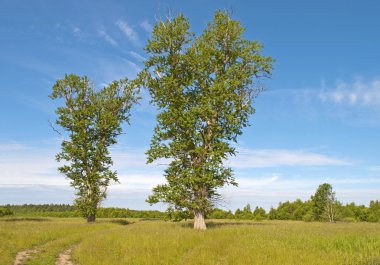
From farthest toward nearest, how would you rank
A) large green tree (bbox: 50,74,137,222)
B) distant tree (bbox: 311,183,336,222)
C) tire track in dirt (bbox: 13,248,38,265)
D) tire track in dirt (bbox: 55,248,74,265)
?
distant tree (bbox: 311,183,336,222) → large green tree (bbox: 50,74,137,222) → tire track in dirt (bbox: 13,248,38,265) → tire track in dirt (bbox: 55,248,74,265)

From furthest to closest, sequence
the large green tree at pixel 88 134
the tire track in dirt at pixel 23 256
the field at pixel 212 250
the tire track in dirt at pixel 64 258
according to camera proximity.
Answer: the large green tree at pixel 88 134 < the tire track in dirt at pixel 23 256 < the tire track in dirt at pixel 64 258 < the field at pixel 212 250

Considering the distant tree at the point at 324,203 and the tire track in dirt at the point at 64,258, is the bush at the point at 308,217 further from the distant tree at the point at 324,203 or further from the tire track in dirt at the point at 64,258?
the tire track in dirt at the point at 64,258

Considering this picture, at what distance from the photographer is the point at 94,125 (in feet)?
131

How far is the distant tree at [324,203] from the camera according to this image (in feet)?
207

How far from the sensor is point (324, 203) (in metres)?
64.9

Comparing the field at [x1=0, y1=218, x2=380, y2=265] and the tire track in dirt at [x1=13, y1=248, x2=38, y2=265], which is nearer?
the field at [x1=0, y1=218, x2=380, y2=265]

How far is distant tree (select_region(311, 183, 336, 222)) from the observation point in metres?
63.1

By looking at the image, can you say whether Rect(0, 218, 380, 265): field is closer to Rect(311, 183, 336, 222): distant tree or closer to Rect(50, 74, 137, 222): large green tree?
Rect(50, 74, 137, 222): large green tree

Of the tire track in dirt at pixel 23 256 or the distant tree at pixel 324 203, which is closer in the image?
the tire track in dirt at pixel 23 256

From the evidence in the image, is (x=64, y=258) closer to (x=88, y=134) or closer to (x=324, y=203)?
(x=88, y=134)

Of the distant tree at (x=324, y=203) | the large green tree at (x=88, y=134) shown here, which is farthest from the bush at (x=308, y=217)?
the large green tree at (x=88, y=134)

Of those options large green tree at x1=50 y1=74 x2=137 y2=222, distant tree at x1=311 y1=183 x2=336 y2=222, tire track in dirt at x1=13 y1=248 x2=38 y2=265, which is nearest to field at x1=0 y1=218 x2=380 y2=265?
tire track in dirt at x1=13 y1=248 x2=38 y2=265

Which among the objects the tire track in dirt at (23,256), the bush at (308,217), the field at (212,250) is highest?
the bush at (308,217)

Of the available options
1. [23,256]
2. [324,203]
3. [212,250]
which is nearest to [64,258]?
[23,256]
